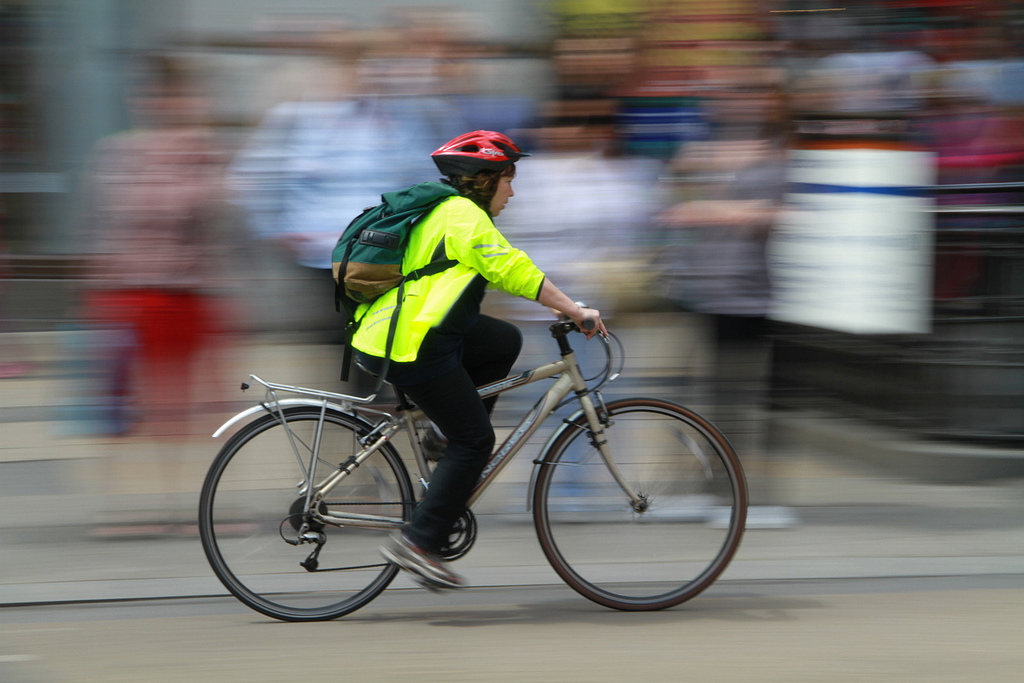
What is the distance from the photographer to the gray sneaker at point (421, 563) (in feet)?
12.8

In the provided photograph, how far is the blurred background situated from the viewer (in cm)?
486

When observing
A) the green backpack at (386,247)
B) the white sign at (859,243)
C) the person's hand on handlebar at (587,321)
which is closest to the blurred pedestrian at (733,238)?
the white sign at (859,243)

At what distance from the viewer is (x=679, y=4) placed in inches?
250

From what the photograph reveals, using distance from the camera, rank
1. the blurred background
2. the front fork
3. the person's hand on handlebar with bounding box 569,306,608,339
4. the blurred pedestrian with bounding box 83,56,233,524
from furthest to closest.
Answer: the blurred background
the blurred pedestrian with bounding box 83,56,233,524
the front fork
the person's hand on handlebar with bounding box 569,306,608,339

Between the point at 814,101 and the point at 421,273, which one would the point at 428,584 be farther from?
the point at 814,101

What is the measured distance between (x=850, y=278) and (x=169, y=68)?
3.19 metres

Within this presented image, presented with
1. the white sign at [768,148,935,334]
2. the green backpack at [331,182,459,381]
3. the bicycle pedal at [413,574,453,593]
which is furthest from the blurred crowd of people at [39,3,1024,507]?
the bicycle pedal at [413,574,453,593]

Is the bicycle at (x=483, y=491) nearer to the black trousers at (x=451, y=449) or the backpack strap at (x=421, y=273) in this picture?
the black trousers at (x=451, y=449)

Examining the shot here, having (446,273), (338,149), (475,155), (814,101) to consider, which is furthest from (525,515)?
(814,101)

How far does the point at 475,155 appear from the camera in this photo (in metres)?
3.79

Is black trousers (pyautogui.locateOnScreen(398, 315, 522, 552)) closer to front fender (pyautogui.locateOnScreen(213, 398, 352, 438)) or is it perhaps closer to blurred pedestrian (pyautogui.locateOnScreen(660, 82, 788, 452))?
front fender (pyautogui.locateOnScreen(213, 398, 352, 438))

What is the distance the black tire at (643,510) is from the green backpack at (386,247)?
776mm

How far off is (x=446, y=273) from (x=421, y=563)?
0.97 meters

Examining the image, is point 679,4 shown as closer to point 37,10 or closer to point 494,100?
point 494,100
